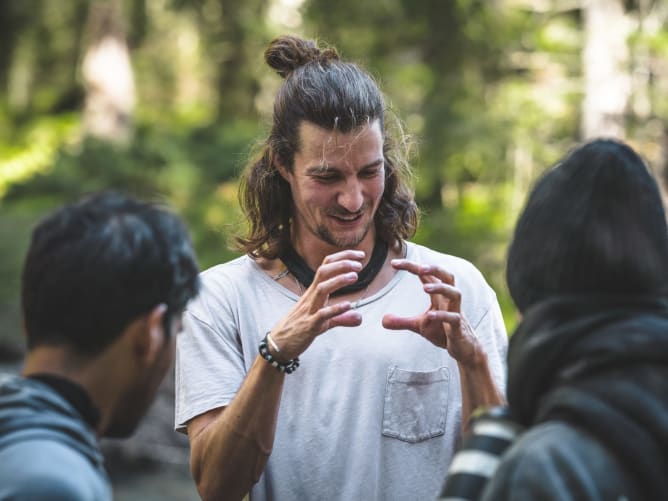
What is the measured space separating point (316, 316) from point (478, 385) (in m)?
0.55

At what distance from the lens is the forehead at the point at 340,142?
3.11 meters

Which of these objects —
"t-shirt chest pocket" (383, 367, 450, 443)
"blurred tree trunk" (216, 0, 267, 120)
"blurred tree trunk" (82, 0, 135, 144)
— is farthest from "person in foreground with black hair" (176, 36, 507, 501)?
"blurred tree trunk" (82, 0, 135, 144)

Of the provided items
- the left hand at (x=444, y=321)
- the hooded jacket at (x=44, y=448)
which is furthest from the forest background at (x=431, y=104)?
the hooded jacket at (x=44, y=448)

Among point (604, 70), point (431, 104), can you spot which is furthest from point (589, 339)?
point (604, 70)

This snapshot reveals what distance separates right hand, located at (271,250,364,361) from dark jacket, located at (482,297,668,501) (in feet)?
2.66

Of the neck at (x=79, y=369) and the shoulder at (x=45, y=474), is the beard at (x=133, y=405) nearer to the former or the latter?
the neck at (x=79, y=369)

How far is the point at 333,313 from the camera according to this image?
266 cm

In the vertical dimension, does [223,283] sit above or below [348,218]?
below

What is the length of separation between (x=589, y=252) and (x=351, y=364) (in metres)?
1.22

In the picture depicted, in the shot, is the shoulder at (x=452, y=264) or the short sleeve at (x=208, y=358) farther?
the shoulder at (x=452, y=264)

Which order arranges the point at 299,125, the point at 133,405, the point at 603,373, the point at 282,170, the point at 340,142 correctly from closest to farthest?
the point at 603,373 → the point at 133,405 → the point at 340,142 → the point at 299,125 → the point at 282,170

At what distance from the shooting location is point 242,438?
281cm

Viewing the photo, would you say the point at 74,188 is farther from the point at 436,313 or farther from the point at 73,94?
the point at 436,313

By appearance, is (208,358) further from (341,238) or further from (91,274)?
(91,274)
